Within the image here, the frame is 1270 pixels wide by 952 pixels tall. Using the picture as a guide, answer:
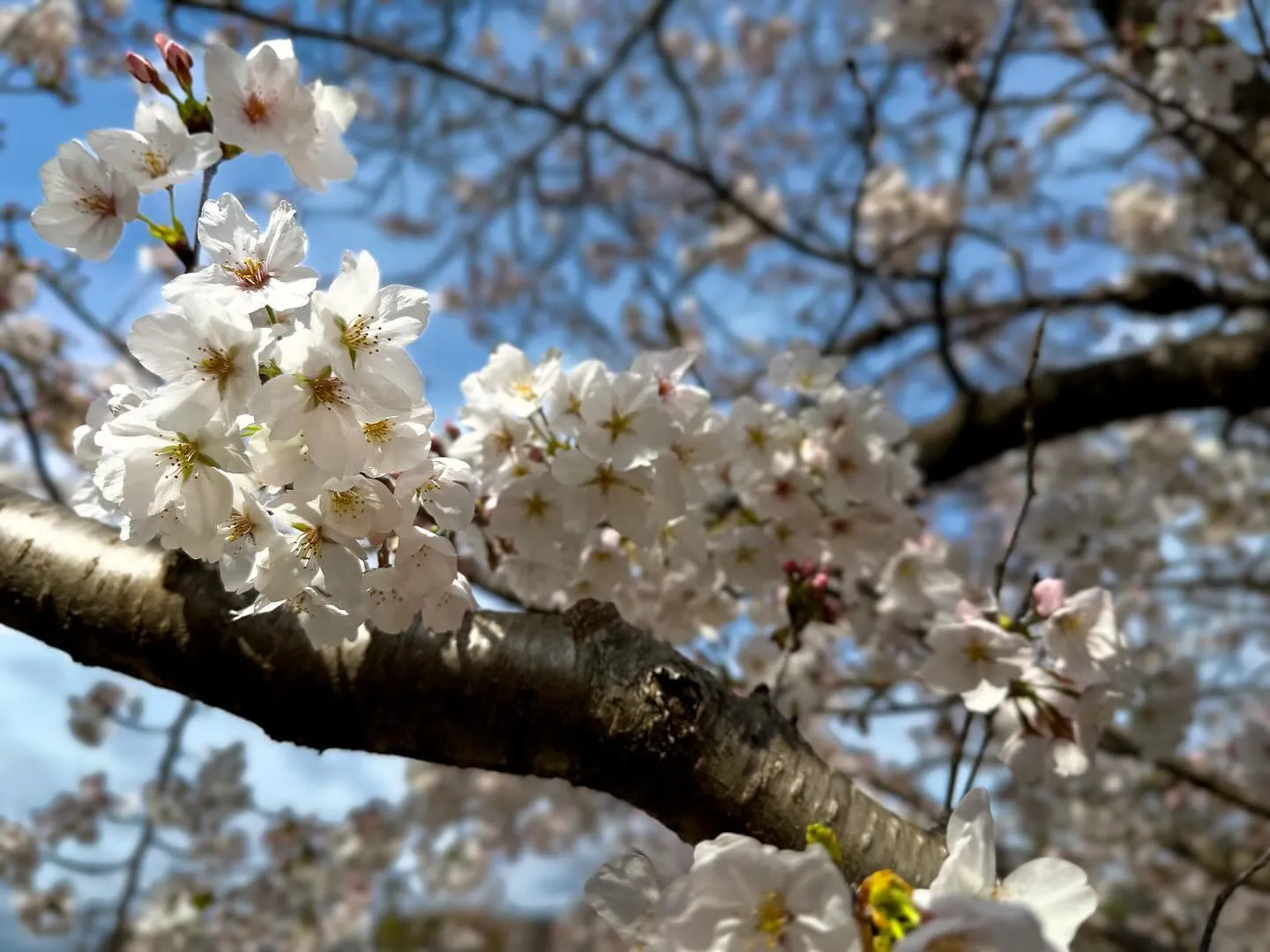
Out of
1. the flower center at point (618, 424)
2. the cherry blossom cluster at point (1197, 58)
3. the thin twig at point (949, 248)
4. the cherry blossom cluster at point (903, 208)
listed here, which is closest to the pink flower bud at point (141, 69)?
the flower center at point (618, 424)

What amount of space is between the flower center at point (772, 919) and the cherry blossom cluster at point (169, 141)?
2.98 feet

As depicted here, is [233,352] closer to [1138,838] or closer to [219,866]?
[219,866]

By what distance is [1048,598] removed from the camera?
1177 millimetres

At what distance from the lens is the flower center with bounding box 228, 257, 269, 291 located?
30.9 inches

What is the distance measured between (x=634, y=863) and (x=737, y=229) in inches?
150

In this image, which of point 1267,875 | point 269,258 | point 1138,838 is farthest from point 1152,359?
point 1138,838

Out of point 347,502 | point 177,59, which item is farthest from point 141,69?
point 347,502

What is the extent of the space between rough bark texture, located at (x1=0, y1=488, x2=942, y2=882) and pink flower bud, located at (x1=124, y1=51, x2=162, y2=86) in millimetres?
538

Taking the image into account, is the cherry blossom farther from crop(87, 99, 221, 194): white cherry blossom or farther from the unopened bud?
the unopened bud

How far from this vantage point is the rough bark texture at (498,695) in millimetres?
837

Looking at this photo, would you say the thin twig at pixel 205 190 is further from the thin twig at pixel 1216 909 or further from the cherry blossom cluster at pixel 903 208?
the cherry blossom cluster at pixel 903 208

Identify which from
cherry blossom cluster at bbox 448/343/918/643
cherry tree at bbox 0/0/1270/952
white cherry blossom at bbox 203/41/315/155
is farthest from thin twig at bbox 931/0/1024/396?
white cherry blossom at bbox 203/41/315/155

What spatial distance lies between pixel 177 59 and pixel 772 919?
1.06m

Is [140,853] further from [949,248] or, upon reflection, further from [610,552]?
[949,248]
